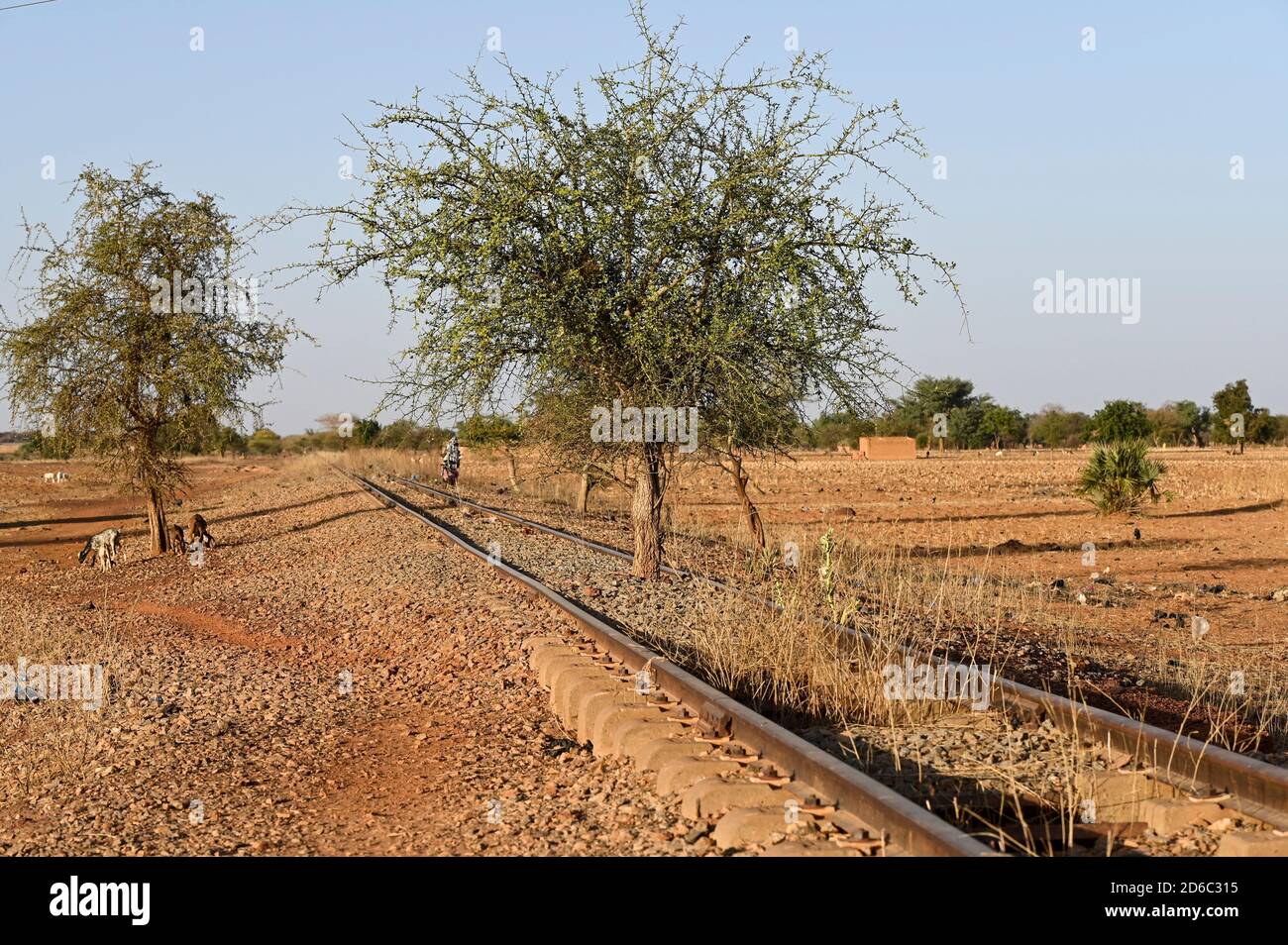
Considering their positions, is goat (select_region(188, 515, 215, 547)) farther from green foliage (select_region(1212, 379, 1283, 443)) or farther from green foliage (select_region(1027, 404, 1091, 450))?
green foliage (select_region(1027, 404, 1091, 450))

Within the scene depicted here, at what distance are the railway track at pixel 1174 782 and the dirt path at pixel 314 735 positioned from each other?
197 cm

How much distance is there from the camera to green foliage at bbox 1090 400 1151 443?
82438 mm

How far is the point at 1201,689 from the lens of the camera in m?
Answer: 8.66

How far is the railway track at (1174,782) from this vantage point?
201 inches

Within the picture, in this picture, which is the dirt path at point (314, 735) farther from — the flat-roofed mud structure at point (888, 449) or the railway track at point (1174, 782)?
the flat-roofed mud structure at point (888, 449)

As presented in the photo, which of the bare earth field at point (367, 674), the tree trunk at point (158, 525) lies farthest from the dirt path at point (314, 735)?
the tree trunk at point (158, 525)

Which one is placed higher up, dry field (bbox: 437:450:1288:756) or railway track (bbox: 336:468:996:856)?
railway track (bbox: 336:468:996:856)

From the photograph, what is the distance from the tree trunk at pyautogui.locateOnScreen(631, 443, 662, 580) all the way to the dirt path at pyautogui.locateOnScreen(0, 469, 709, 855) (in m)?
1.66

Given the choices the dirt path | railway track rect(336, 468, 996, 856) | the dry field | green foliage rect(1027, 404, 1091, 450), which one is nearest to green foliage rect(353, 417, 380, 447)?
the dry field

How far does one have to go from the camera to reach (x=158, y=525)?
71.3ft

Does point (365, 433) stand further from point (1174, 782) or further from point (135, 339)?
point (1174, 782)
